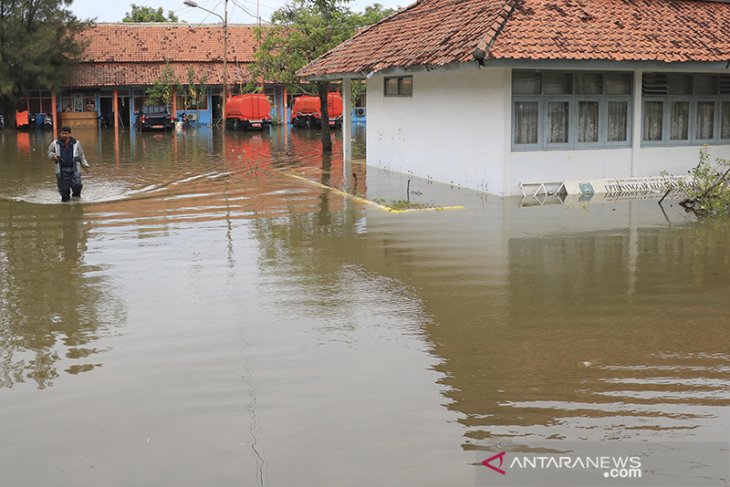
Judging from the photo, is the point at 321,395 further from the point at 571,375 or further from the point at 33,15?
the point at 33,15

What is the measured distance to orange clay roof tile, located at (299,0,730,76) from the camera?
1630cm

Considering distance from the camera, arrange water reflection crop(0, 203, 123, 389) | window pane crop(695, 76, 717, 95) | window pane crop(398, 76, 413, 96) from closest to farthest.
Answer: water reflection crop(0, 203, 123, 389) < window pane crop(695, 76, 717, 95) < window pane crop(398, 76, 413, 96)

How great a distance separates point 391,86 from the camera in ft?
75.0

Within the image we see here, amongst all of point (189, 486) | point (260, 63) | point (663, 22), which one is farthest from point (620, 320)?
point (260, 63)

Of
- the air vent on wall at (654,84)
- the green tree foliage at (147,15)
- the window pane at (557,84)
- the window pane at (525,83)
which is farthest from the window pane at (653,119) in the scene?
the green tree foliage at (147,15)

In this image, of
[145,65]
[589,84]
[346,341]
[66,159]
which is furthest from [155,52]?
[346,341]

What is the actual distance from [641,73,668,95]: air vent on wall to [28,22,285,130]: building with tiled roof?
38471 mm

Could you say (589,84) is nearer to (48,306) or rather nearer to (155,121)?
(48,306)

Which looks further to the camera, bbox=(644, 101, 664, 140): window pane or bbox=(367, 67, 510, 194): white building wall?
bbox=(644, 101, 664, 140): window pane

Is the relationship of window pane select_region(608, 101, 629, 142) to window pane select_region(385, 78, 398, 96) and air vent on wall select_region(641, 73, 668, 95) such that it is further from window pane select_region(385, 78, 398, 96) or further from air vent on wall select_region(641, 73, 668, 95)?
window pane select_region(385, 78, 398, 96)

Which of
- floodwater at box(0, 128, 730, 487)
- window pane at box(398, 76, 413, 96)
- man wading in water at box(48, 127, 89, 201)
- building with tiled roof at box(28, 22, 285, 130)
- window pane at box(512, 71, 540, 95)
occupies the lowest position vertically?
floodwater at box(0, 128, 730, 487)

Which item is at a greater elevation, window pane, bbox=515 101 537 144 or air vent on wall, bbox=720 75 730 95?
air vent on wall, bbox=720 75 730 95

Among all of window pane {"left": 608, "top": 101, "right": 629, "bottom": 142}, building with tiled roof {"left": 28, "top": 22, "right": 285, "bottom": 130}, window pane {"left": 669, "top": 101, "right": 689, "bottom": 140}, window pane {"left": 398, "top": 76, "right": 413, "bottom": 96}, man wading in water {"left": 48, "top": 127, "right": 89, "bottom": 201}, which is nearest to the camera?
man wading in water {"left": 48, "top": 127, "right": 89, "bottom": 201}

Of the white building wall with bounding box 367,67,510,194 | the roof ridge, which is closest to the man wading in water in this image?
the white building wall with bounding box 367,67,510,194
